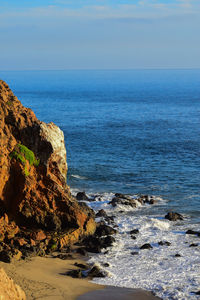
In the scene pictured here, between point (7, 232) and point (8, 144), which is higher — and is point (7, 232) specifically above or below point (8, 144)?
below

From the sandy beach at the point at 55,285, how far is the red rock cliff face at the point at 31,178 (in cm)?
421

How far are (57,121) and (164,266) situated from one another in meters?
78.5

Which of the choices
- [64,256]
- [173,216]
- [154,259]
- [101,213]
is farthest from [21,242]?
[173,216]

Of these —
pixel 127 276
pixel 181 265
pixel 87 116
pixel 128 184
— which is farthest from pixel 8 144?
pixel 87 116

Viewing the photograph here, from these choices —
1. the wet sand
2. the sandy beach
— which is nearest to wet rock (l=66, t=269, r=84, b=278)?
the sandy beach

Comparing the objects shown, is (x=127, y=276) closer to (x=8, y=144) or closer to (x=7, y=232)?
(x=7, y=232)

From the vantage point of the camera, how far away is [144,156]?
216 ft

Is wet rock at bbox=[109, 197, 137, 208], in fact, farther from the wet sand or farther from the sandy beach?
the wet sand

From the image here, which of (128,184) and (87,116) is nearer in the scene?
(128,184)

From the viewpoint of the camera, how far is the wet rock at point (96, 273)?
91.2 ft

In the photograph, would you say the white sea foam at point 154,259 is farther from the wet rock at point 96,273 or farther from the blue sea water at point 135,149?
the blue sea water at point 135,149

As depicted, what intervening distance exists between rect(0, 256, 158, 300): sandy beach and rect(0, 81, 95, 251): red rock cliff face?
13.8 feet

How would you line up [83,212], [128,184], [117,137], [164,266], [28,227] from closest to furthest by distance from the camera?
[164,266]
[28,227]
[83,212]
[128,184]
[117,137]

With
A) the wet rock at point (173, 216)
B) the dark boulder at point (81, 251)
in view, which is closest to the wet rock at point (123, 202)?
the wet rock at point (173, 216)
